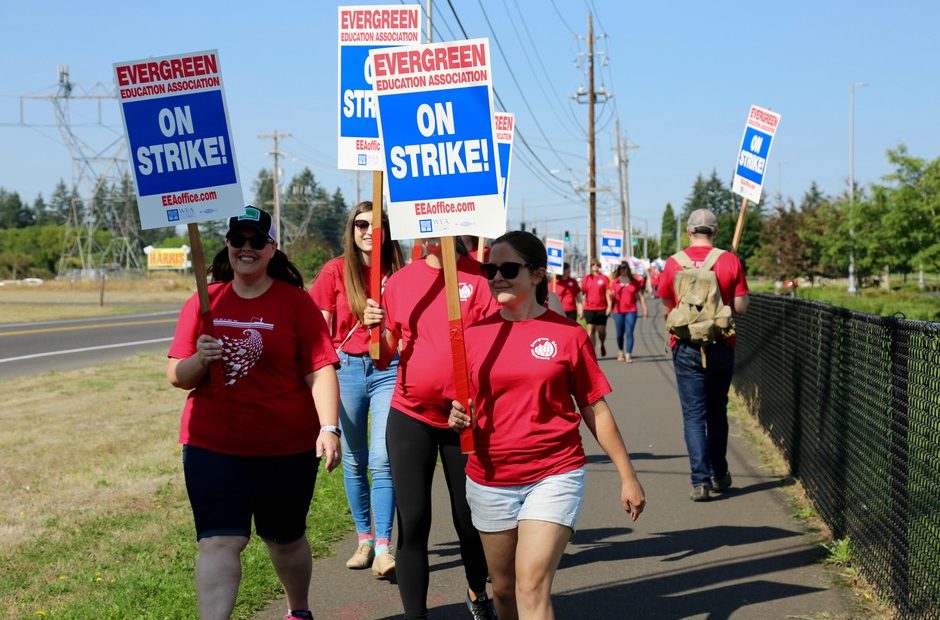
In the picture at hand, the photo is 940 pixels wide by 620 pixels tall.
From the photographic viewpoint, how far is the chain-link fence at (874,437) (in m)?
5.06

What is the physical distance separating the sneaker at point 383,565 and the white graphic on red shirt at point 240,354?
6.90 feet

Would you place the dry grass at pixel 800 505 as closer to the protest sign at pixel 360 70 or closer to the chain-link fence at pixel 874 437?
the chain-link fence at pixel 874 437

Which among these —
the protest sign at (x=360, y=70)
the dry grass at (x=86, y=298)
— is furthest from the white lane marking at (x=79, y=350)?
the protest sign at (x=360, y=70)

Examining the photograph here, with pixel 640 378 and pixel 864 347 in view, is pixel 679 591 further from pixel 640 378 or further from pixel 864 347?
pixel 640 378

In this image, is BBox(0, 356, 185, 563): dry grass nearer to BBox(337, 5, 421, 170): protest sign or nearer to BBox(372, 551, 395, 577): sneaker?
BBox(372, 551, 395, 577): sneaker

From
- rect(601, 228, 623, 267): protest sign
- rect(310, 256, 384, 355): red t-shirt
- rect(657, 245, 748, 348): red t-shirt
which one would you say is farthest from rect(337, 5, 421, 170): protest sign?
rect(601, 228, 623, 267): protest sign

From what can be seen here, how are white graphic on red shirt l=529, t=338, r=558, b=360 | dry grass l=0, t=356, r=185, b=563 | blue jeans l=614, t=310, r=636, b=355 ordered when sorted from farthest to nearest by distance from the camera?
blue jeans l=614, t=310, r=636, b=355 < dry grass l=0, t=356, r=185, b=563 < white graphic on red shirt l=529, t=338, r=558, b=360

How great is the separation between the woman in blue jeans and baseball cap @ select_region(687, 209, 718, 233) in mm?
2927

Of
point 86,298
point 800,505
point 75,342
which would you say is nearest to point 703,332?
point 800,505

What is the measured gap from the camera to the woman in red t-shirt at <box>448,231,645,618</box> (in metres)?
4.25

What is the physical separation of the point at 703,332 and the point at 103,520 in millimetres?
4389

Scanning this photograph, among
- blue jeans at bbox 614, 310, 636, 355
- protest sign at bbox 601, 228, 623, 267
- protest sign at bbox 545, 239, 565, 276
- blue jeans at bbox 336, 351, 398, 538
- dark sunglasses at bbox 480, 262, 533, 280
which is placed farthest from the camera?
protest sign at bbox 601, 228, 623, 267

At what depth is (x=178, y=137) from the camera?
15.9 feet

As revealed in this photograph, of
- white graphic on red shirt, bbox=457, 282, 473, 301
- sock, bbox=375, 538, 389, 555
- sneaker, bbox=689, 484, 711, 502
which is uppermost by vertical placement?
white graphic on red shirt, bbox=457, 282, 473, 301
